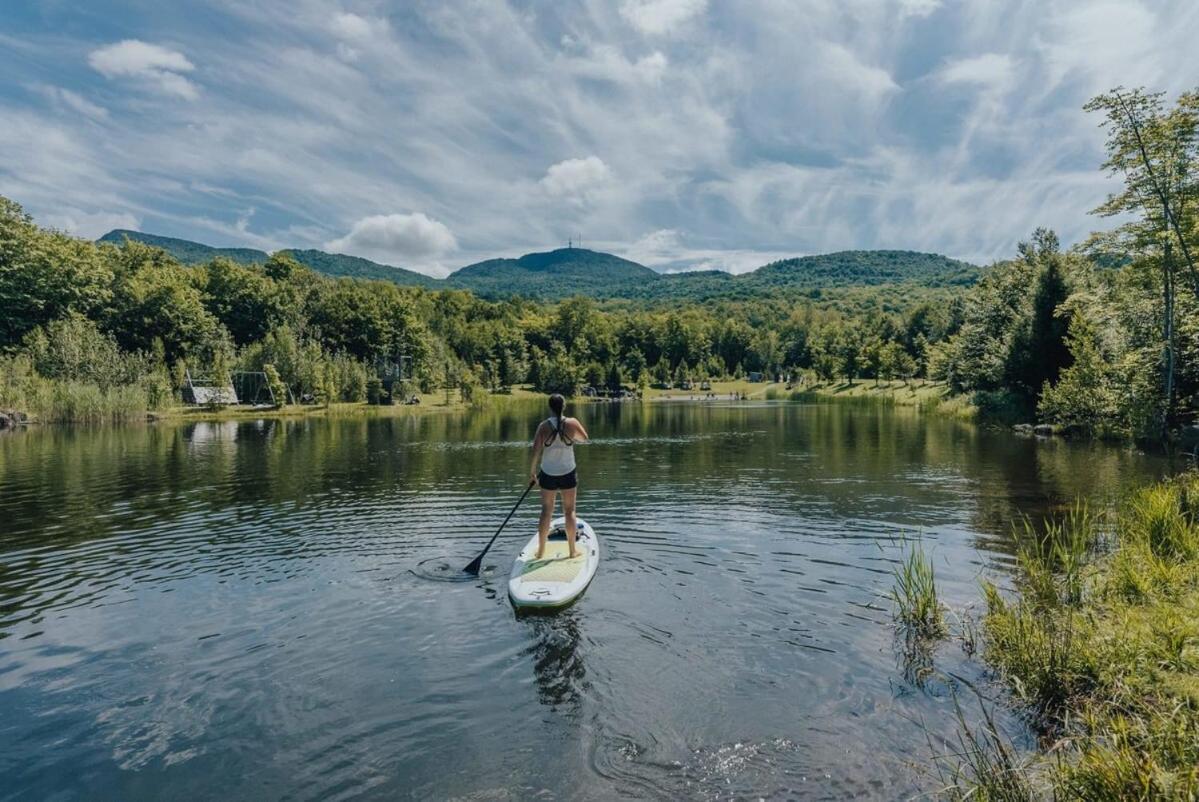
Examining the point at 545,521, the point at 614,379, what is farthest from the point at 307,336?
the point at 545,521

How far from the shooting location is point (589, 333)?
163m

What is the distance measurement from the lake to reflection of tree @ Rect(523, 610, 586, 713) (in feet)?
0.15

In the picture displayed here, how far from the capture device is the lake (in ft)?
22.0

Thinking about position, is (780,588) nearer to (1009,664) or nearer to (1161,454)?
(1009,664)

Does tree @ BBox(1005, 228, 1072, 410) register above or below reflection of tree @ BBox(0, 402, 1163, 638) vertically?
above

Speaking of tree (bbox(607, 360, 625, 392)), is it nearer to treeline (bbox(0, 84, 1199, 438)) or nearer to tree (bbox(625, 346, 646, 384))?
treeline (bbox(0, 84, 1199, 438))

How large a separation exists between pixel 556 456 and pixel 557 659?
14.5 ft

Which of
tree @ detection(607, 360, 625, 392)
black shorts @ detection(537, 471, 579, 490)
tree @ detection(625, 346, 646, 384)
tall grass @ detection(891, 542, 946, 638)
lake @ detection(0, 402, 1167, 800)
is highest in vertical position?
tree @ detection(625, 346, 646, 384)

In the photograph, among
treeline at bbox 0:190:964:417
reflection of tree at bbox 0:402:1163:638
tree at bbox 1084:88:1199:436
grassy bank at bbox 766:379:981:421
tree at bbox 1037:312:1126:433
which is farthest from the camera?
treeline at bbox 0:190:964:417

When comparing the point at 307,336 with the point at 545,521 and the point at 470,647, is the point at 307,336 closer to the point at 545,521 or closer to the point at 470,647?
the point at 545,521

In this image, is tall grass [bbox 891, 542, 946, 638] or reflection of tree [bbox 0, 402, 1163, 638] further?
reflection of tree [bbox 0, 402, 1163, 638]

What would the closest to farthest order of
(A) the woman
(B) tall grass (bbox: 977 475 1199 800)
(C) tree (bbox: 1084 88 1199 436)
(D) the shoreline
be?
(B) tall grass (bbox: 977 475 1199 800), (A) the woman, (C) tree (bbox: 1084 88 1199 436), (D) the shoreline

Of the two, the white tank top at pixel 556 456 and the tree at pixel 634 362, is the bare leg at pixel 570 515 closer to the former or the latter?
the white tank top at pixel 556 456

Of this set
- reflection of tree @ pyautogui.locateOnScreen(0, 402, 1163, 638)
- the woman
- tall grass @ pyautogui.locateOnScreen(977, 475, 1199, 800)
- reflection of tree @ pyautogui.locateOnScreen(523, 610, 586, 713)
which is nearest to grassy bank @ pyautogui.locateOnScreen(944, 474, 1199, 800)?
tall grass @ pyautogui.locateOnScreen(977, 475, 1199, 800)
